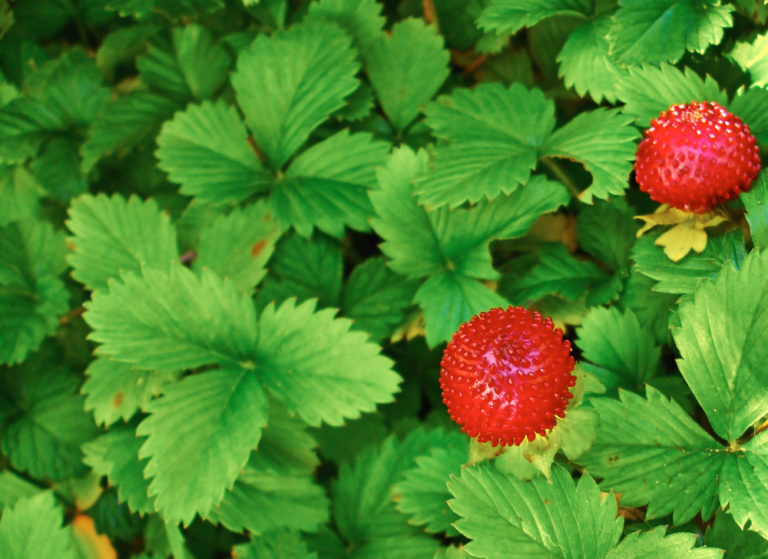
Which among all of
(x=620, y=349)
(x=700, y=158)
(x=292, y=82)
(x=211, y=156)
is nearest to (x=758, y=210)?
(x=700, y=158)

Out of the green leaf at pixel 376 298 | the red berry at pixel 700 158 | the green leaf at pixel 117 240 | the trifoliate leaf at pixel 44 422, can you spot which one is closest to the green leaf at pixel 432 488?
the green leaf at pixel 376 298

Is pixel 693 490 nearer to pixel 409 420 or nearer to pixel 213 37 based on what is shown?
pixel 409 420

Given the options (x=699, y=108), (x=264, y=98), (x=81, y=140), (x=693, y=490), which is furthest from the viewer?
(x=81, y=140)

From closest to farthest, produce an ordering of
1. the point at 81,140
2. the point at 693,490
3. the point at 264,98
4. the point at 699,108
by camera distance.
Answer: the point at 693,490 → the point at 699,108 → the point at 264,98 → the point at 81,140

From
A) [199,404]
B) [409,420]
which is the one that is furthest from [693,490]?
[199,404]

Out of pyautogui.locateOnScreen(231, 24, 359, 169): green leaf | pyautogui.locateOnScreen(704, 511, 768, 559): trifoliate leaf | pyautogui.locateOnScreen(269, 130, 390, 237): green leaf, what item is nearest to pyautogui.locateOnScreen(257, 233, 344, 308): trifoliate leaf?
pyautogui.locateOnScreen(269, 130, 390, 237): green leaf

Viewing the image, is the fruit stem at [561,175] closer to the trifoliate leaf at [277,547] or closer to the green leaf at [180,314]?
the green leaf at [180,314]

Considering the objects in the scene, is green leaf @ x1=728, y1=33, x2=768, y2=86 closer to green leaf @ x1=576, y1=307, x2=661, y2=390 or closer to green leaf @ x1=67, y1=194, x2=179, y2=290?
green leaf @ x1=576, y1=307, x2=661, y2=390
